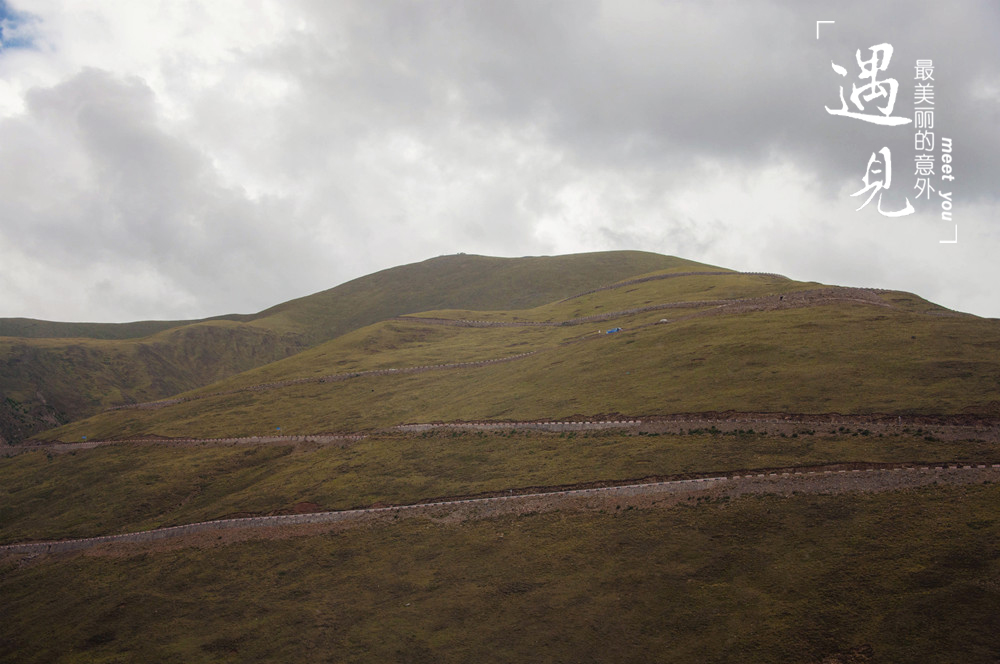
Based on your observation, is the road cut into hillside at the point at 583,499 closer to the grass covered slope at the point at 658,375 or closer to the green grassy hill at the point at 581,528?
the green grassy hill at the point at 581,528

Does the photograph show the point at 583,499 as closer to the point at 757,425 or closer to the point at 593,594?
the point at 593,594

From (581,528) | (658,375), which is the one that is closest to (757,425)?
(581,528)

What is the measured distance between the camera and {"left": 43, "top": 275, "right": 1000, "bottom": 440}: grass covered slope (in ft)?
165

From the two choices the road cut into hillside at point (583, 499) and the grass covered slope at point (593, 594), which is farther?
the road cut into hillside at point (583, 499)

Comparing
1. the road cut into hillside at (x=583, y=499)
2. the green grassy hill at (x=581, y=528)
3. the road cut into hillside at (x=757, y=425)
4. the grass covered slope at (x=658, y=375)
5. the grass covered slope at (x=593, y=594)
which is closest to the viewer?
the grass covered slope at (x=593, y=594)

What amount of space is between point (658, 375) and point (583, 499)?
23948 mm

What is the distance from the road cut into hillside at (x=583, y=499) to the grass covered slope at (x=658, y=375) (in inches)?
346

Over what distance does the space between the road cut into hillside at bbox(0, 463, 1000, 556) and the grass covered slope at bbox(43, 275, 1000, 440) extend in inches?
346

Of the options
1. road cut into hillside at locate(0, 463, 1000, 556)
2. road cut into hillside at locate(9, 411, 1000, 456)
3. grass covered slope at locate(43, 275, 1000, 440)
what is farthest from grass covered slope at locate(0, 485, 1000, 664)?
grass covered slope at locate(43, 275, 1000, 440)

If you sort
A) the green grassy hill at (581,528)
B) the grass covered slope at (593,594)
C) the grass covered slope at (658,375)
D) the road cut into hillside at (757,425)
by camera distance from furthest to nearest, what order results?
the grass covered slope at (658,375)
the road cut into hillside at (757,425)
the green grassy hill at (581,528)
the grass covered slope at (593,594)

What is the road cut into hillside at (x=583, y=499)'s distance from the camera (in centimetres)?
3738

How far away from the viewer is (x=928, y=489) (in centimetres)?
3575

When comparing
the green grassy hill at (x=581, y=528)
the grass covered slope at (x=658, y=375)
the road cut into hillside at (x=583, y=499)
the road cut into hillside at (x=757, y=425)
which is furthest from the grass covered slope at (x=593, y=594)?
the grass covered slope at (x=658, y=375)

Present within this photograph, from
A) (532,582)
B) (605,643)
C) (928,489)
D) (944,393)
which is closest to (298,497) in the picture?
(532,582)
